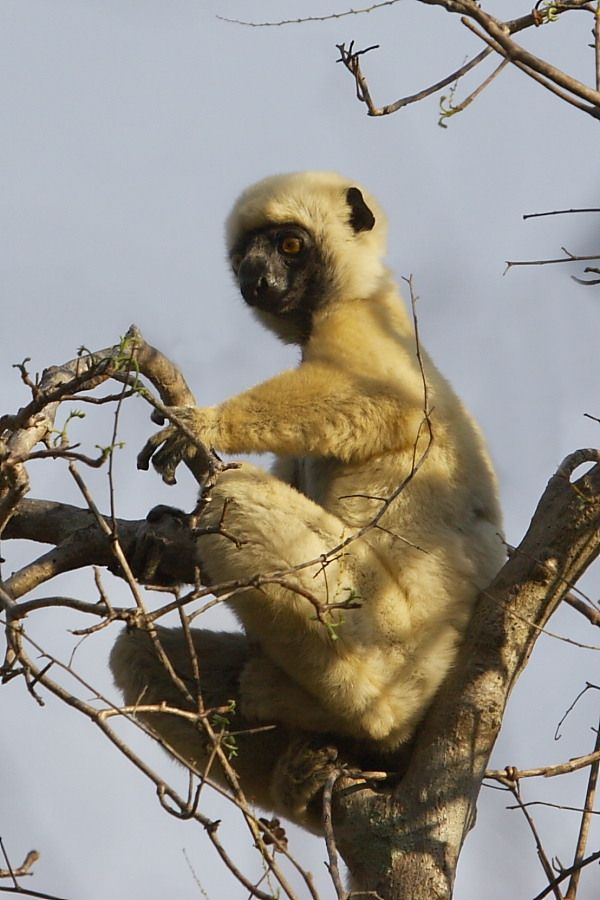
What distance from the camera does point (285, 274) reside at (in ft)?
22.7

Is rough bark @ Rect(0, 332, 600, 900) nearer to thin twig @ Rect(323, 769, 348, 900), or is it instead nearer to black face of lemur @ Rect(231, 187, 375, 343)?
thin twig @ Rect(323, 769, 348, 900)

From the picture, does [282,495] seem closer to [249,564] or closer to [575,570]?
[249,564]

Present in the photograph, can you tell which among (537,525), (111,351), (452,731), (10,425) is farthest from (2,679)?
(537,525)

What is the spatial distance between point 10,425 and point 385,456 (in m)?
2.41

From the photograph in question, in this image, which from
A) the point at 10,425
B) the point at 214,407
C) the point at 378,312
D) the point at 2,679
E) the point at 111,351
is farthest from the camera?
the point at 378,312

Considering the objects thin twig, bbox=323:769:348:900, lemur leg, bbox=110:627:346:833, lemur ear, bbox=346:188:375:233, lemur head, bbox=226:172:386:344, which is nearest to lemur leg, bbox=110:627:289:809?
lemur leg, bbox=110:627:346:833

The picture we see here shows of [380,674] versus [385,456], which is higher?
[385,456]

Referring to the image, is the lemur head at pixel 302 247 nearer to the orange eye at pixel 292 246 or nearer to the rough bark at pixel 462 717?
the orange eye at pixel 292 246

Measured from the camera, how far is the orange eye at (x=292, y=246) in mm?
7000

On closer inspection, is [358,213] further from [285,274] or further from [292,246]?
[285,274]

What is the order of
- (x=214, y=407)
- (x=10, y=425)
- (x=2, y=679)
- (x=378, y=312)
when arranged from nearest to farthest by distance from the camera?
1. (x=2, y=679)
2. (x=10, y=425)
3. (x=214, y=407)
4. (x=378, y=312)

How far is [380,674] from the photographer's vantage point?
503cm

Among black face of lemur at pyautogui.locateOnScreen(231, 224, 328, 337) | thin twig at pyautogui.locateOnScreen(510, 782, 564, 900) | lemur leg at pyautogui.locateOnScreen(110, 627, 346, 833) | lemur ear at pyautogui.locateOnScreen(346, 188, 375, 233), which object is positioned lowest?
thin twig at pyautogui.locateOnScreen(510, 782, 564, 900)

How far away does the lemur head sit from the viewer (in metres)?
6.77
